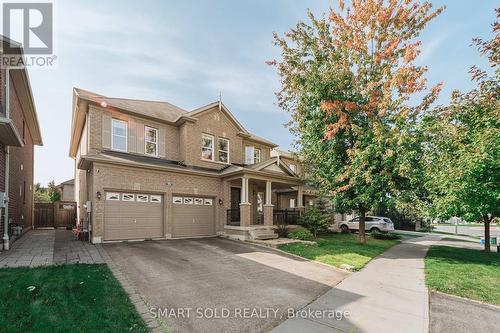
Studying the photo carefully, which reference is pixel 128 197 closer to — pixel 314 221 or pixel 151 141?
pixel 151 141

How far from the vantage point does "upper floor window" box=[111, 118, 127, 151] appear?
1403 centimetres

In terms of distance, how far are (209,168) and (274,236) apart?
236 inches

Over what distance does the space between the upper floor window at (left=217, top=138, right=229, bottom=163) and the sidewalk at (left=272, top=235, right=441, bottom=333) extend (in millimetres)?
11523

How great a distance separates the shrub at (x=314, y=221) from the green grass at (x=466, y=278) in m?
6.82

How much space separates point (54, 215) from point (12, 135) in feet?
44.6

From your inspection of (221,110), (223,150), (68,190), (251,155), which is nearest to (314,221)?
(251,155)

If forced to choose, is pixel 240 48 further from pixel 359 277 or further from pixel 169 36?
pixel 359 277

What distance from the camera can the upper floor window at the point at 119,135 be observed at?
14031mm

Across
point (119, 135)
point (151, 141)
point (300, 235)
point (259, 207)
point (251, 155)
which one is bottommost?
point (300, 235)

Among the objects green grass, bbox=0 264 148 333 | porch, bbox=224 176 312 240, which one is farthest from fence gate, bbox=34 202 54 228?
green grass, bbox=0 264 148 333

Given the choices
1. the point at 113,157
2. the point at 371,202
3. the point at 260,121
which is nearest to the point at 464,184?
the point at 371,202

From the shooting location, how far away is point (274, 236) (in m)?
15.2

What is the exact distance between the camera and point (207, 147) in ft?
56.4

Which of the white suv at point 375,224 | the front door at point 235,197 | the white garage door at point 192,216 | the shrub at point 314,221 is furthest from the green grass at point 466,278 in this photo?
the white suv at point 375,224
